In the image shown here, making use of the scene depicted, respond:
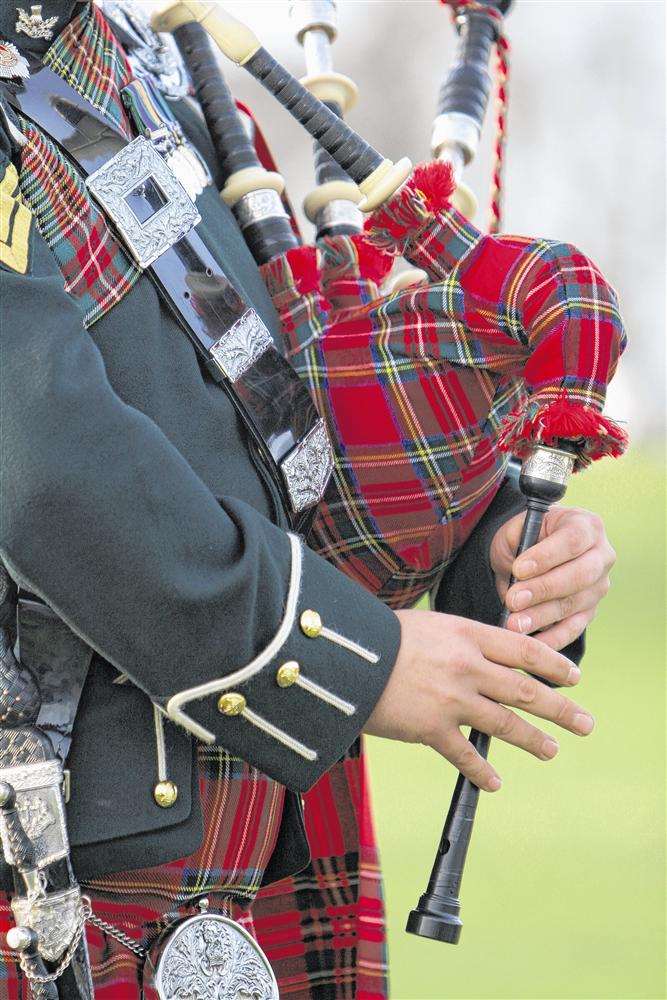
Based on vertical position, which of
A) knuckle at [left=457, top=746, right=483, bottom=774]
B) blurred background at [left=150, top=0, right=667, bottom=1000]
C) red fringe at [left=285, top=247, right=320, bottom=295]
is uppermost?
blurred background at [left=150, top=0, right=667, bottom=1000]

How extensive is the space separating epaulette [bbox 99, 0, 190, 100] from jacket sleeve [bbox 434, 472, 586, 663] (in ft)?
1.83

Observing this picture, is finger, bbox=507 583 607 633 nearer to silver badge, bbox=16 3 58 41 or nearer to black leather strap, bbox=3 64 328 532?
black leather strap, bbox=3 64 328 532

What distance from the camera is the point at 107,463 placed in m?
1.05

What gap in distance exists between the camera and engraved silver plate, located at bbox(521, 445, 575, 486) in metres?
1.28

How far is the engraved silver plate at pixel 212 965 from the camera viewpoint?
46.5 inches

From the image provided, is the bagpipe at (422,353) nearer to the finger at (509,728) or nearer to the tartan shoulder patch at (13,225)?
the finger at (509,728)

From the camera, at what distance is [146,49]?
1497 mm

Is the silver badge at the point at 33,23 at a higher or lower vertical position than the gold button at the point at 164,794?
higher

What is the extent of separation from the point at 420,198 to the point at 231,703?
54cm

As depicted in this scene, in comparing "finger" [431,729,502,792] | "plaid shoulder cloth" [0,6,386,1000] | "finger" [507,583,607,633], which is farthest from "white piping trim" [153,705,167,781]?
"finger" [507,583,607,633]

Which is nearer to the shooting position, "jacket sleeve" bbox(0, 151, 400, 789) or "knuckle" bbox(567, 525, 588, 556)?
"jacket sleeve" bbox(0, 151, 400, 789)

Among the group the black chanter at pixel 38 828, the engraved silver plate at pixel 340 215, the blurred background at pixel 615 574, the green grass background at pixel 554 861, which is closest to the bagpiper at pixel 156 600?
the black chanter at pixel 38 828

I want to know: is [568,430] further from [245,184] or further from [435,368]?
[245,184]

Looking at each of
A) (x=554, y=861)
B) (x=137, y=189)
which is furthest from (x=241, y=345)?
(x=554, y=861)
